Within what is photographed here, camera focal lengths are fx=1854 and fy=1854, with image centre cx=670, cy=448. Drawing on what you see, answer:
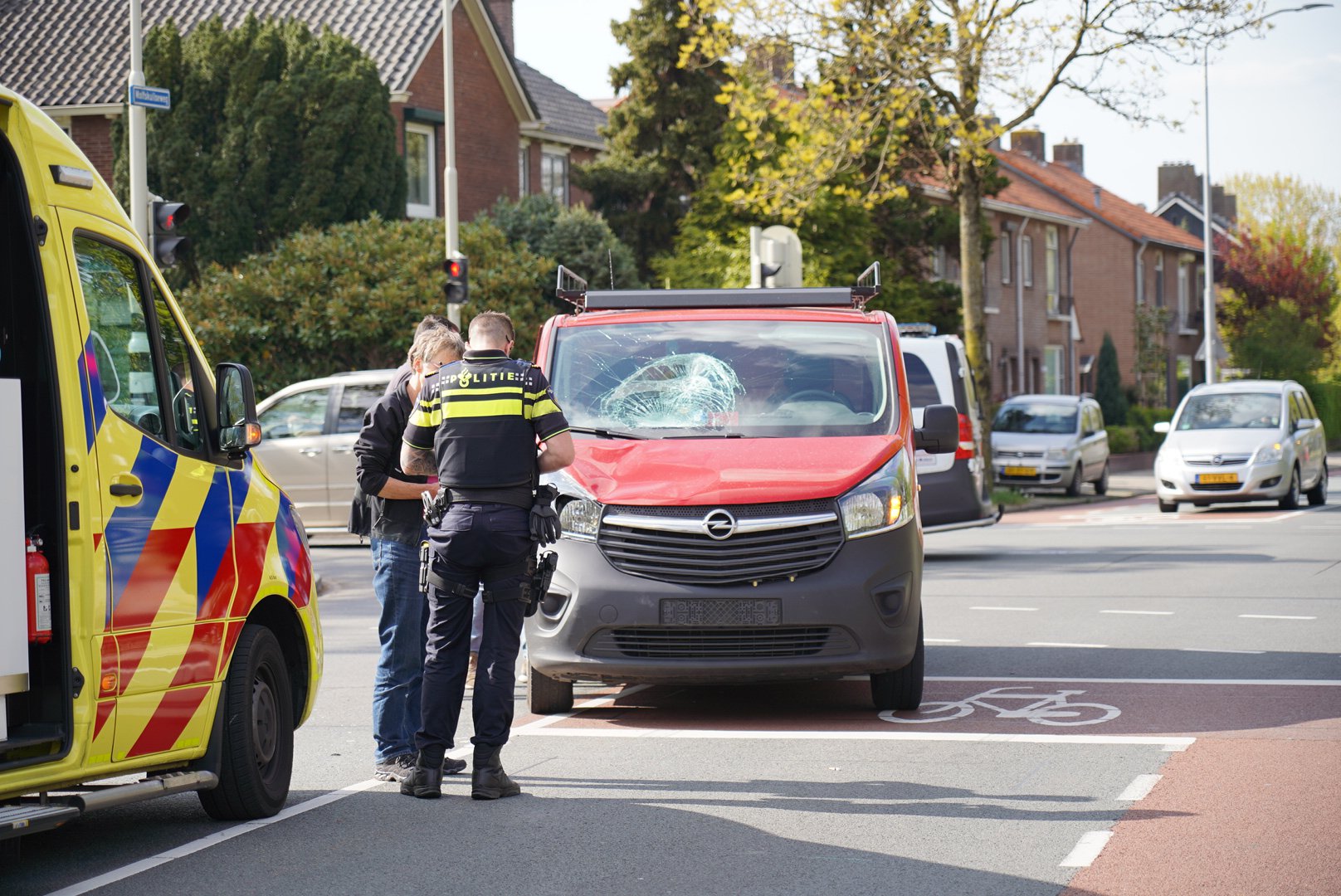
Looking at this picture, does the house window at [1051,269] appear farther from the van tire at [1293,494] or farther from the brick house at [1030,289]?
the van tire at [1293,494]

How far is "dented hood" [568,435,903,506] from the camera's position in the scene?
8.70 meters

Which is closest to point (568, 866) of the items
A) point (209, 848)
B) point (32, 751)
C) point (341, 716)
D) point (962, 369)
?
point (209, 848)

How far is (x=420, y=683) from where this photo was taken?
786cm

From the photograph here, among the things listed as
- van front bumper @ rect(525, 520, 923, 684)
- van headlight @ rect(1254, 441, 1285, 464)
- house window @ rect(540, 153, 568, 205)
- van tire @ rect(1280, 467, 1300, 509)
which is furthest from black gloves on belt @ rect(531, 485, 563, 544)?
house window @ rect(540, 153, 568, 205)

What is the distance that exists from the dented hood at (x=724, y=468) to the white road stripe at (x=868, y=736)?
1108 mm

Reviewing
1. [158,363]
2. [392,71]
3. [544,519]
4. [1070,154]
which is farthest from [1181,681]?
[1070,154]

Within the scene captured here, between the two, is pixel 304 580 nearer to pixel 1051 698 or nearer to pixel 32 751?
pixel 32 751

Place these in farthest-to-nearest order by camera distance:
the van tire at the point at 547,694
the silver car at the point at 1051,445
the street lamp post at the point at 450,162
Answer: the silver car at the point at 1051,445 → the street lamp post at the point at 450,162 → the van tire at the point at 547,694

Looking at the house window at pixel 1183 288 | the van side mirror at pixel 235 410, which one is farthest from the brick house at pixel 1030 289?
the van side mirror at pixel 235 410

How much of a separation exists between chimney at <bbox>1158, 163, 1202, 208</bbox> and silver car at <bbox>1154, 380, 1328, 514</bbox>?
56.2 metres

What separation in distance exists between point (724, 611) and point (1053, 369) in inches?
1972

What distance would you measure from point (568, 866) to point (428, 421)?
208cm

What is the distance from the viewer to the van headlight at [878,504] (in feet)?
28.7

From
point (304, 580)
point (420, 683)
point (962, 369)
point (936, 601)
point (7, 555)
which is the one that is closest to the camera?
point (7, 555)
